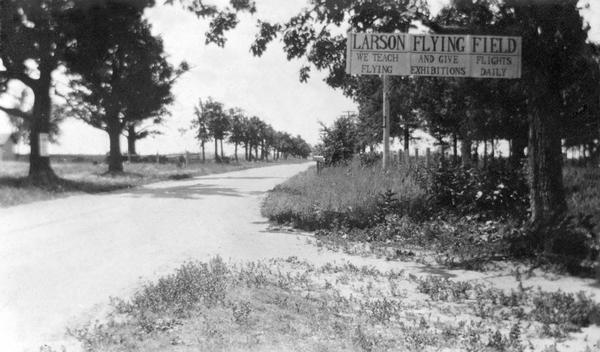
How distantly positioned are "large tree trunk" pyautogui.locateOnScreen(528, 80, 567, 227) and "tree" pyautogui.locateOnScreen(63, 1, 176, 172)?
18800 mm

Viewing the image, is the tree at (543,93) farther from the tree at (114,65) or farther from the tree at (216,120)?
the tree at (216,120)

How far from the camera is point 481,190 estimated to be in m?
9.23

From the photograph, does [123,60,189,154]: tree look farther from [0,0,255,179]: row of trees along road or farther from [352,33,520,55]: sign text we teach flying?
[352,33,520,55]: sign text we teach flying

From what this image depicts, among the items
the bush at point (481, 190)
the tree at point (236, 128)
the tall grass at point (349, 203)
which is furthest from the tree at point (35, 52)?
the tree at point (236, 128)

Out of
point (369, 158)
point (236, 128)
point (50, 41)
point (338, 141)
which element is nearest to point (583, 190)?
point (369, 158)

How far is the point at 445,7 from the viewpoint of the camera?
30.3 ft

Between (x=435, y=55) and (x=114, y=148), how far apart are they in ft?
96.5

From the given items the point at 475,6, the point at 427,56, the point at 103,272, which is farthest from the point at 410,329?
the point at 475,6

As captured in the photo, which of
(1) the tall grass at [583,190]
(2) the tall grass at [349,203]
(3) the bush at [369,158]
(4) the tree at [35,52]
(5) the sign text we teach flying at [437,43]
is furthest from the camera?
(3) the bush at [369,158]

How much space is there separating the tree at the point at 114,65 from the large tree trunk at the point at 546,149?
1880 cm

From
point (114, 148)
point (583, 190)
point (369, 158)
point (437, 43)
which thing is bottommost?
point (583, 190)

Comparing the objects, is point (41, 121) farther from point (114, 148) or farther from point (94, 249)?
point (94, 249)

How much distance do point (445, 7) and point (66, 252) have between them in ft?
26.0

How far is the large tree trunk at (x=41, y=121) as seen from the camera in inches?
810
